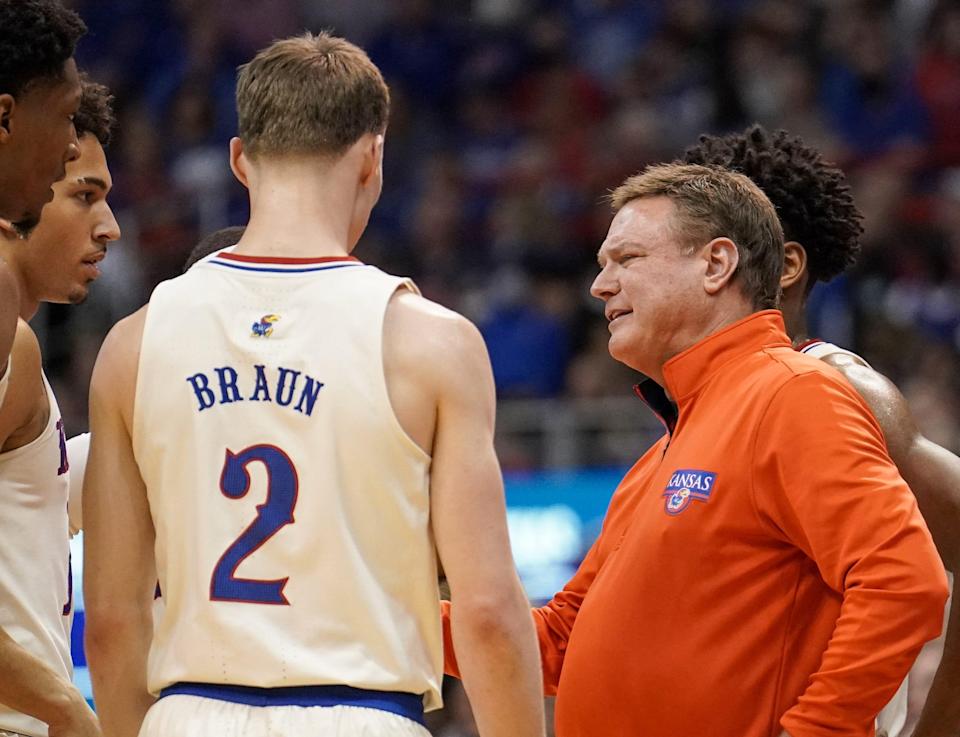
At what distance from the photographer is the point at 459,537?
2.90 meters

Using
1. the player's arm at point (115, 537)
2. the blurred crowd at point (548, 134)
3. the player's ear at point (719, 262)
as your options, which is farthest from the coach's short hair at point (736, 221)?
the blurred crowd at point (548, 134)

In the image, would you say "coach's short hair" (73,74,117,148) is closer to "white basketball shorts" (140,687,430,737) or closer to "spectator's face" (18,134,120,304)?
"spectator's face" (18,134,120,304)

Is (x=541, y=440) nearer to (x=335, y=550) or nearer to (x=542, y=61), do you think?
(x=542, y=61)

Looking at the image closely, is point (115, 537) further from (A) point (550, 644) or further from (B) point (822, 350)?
(B) point (822, 350)

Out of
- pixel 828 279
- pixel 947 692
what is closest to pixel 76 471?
pixel 828 279

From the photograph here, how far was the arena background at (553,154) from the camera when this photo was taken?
32.7 ft

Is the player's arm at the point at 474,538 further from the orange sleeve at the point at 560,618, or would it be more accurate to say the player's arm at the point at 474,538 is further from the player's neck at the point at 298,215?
the orange sleeve at the point at 560,618

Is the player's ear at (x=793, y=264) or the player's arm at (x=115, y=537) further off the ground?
the player's ear at (x=793, y=264)

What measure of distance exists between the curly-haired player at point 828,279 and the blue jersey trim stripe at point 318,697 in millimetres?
1401

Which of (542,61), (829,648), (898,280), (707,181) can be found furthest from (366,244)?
(829,648)

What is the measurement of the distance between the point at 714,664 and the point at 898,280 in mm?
7731

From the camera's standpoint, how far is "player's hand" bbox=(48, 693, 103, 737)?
127 inches

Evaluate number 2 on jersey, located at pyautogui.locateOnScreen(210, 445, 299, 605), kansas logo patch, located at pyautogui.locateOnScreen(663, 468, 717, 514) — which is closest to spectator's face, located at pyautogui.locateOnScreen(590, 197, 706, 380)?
kansas logo patch, located at pyautogui.locateOnScreen(663, 468, 717, 514)

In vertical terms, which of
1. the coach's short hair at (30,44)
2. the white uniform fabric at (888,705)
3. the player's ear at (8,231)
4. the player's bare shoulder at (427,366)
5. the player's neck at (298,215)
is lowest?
the white uniform fabric at (888,705)
